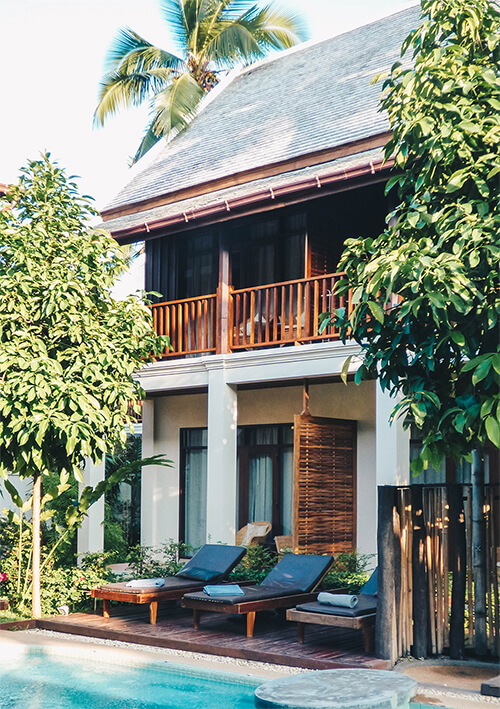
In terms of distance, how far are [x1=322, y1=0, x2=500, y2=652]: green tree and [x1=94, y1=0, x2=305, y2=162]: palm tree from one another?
1769 centimetres

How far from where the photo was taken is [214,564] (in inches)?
447

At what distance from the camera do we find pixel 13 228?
1082 centimetres

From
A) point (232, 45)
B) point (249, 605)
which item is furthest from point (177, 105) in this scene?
point (249, 605)

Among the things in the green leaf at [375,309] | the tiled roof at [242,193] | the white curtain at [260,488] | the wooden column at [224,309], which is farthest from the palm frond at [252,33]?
the green leaf at [375,309]

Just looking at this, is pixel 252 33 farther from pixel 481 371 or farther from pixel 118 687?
pixel 481 371

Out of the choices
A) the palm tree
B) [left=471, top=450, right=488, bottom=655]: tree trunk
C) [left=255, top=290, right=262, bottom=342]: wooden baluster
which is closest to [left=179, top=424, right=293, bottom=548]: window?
[left=255, top=290, right=262, bottom=342]: wooden baluster

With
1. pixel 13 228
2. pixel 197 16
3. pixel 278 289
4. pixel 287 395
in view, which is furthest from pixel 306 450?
pixel 197 16

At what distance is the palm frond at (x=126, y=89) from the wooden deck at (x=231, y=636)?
1670 cm

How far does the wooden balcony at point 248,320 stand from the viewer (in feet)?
42.3

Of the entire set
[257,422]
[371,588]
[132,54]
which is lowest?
[371,588]

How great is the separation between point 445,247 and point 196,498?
1064 centimetres

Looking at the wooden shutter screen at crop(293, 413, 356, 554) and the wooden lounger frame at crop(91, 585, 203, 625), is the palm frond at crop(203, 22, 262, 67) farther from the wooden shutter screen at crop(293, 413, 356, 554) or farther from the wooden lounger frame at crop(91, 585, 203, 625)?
the wooden lounger frame at crop(91, 585, 203, 625)

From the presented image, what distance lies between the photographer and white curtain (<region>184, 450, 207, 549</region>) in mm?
16281

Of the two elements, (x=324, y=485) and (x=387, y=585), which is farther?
(x=324, y=485)
